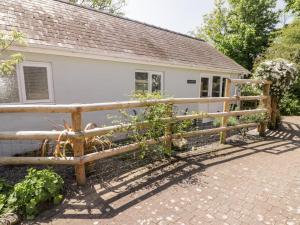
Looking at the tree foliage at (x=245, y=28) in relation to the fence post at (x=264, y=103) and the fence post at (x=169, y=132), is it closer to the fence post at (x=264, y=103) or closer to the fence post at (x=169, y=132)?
the fence post at (x=264, y=103)

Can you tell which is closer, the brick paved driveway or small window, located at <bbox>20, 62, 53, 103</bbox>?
the brick paved driveway

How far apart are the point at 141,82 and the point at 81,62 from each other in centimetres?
259

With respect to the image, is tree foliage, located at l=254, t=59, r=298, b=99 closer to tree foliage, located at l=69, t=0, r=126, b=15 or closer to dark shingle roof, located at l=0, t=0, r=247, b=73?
dark shingle roof, located at l=0, t=0, r=247, b=73

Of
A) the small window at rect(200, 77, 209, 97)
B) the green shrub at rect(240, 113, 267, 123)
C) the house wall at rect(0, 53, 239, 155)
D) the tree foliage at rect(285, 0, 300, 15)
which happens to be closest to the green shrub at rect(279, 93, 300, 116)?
the small window at rect(200, 77, 209, 97)

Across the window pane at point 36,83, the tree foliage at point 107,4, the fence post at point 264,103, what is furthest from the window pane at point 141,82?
the tree foliage at point 107,4

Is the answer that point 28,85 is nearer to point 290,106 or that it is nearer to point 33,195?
point 33,195

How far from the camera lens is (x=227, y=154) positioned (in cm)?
543

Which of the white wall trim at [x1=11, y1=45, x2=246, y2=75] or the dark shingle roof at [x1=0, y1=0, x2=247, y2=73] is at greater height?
the dark shingle roof at [x1=0, y1=0, x2=247, y2=73]

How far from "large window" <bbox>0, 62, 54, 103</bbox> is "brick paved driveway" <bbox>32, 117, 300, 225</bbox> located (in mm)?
3400

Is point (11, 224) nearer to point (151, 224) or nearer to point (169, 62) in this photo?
point (151, 224)

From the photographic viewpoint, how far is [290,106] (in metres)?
13.5

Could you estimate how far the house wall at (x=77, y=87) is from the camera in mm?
5414

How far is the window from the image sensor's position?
8123mm

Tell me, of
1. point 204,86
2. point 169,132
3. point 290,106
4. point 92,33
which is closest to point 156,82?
point 92,33
